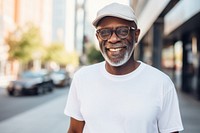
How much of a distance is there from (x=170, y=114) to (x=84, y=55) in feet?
232

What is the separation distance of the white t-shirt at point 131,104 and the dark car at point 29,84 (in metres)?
17.1

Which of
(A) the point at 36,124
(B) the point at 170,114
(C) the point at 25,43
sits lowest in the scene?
(A) the point at 36,124

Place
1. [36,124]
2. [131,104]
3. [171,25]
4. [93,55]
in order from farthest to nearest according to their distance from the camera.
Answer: [93,55], [171,25], [36,124], [131,104]

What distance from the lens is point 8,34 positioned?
139 ft

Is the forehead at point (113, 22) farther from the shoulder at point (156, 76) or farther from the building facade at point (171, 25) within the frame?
the building facade at point (171, 25)

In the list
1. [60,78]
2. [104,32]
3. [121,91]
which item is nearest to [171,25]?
[60,78]

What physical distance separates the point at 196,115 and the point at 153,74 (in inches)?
388

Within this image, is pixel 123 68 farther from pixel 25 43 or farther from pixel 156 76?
pixel 25 43

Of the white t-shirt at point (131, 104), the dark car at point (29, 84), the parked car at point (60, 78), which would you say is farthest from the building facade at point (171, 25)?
the parked car at point (60, 78)

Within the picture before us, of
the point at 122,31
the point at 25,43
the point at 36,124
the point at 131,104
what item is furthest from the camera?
the point at 25,43

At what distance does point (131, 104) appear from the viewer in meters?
1.84

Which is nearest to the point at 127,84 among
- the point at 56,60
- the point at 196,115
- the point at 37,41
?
the point at 196,115

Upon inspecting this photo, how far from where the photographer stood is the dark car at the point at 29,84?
1858 cm

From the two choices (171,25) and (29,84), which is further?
(29,84)
